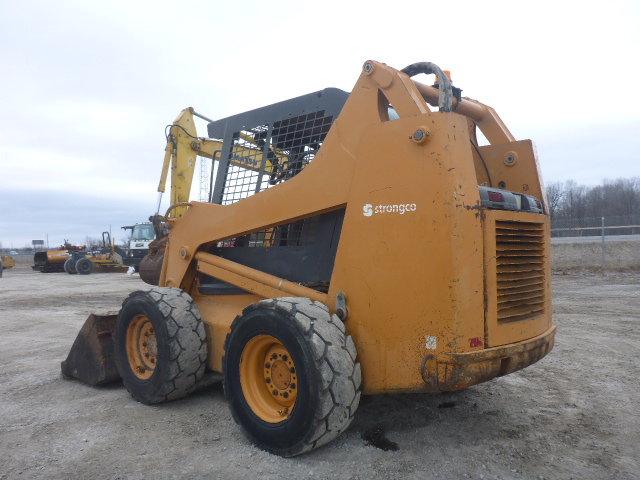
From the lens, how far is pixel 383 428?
11.3 feet

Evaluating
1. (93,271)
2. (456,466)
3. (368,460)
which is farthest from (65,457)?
(93,271)

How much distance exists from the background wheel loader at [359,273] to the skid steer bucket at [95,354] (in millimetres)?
285

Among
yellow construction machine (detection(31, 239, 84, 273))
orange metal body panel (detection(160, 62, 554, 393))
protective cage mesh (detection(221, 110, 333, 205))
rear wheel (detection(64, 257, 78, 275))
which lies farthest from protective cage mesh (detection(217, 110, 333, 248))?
yellow construction machine (detection(31, 239, 84, 273))

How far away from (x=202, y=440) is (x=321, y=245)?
160 cm

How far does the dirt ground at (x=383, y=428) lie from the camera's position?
9.49 ft

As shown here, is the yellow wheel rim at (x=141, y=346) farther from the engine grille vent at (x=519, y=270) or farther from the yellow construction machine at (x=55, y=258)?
the yellow construction machine at (x=55, y=258)

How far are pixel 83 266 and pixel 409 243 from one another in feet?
84.0

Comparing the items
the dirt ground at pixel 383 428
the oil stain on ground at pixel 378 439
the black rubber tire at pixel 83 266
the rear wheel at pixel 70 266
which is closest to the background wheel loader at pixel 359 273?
the dirt ground at pixel 383 428

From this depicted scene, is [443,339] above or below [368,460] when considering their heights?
above

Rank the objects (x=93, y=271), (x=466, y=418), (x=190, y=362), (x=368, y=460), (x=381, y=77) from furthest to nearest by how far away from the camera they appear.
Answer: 1. (x=93, y=271)
2. (x=190, y=362)
3. (x=466, y=418)
4. (x=381, y=77)
5. (x=368, y=460)

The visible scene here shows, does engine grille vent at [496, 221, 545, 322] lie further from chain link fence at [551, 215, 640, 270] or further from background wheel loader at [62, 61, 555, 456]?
chain link fence at [551, 215, 640, 270]

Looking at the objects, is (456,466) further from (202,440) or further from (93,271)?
(93,271)

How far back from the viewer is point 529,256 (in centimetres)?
329

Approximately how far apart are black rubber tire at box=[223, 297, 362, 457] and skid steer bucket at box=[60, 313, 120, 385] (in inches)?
79.9
